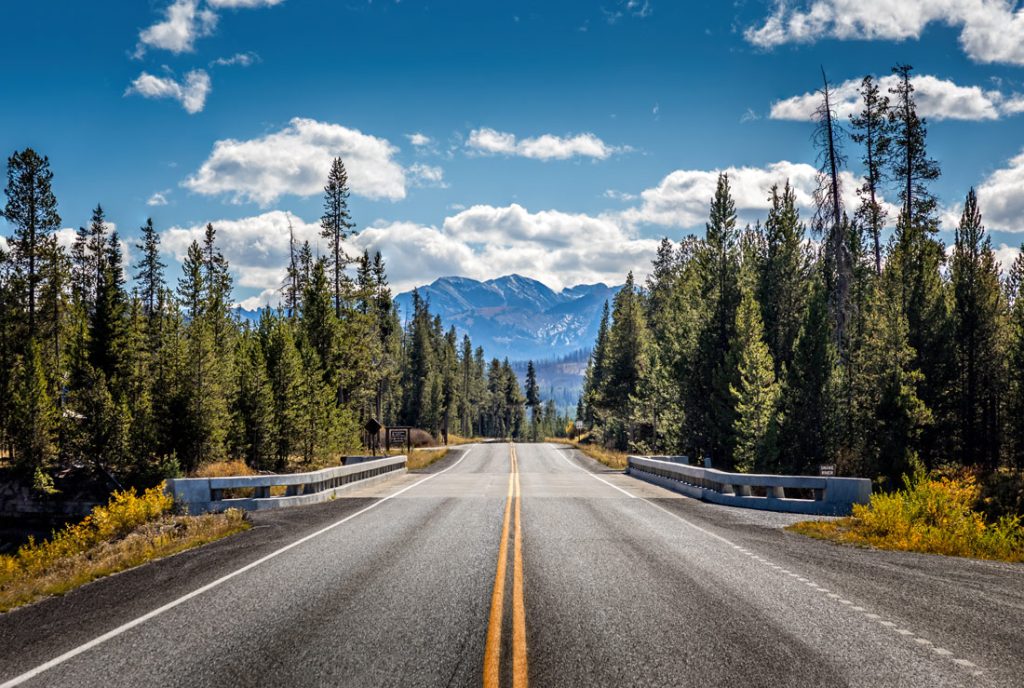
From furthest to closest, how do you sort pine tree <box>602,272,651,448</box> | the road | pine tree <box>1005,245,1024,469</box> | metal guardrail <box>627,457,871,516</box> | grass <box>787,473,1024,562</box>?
1. pine tree <box>602,272,651,448</box>
2. pine tree <box>1005,245,1024,469</box>
3. metal guardrail <box>627,457,871,516</box>
4. grass <box>787,473,1024,562</box>
5. the road

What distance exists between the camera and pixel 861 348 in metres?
34.5

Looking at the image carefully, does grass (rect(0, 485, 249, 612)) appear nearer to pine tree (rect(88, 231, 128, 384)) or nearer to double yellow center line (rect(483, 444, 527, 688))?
double yellow center line (rect(483, 444, 527, 688))

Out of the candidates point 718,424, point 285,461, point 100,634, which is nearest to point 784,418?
point 718,424

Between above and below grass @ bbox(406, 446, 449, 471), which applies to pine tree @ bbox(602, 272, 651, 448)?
above

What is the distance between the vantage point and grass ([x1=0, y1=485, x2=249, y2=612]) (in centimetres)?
1048

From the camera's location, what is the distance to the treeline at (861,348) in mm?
31922

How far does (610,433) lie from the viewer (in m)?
78.9

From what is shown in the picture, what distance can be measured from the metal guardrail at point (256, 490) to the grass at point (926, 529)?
1379 centimetres

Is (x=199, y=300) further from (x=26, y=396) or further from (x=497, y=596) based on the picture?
(x=497, y=596)

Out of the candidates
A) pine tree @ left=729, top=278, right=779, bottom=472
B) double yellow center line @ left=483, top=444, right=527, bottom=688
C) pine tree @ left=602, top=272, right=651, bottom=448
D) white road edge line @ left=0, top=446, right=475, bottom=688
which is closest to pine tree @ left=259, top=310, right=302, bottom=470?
pine tree @ left=729, top=278, right=779, bottom=472

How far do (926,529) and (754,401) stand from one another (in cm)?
2168

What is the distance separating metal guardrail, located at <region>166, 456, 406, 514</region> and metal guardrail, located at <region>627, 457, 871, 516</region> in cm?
1254

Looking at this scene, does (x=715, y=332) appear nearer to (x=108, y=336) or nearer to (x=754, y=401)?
(x=754, y=401)

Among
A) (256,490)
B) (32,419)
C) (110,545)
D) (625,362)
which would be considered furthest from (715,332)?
(32,419)
